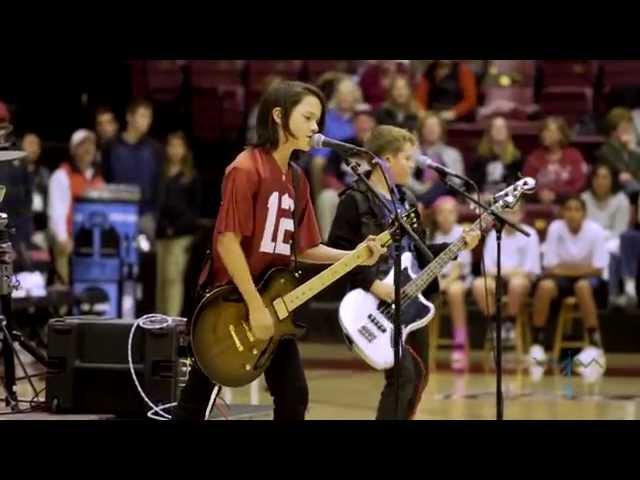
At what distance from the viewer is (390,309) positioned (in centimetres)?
635

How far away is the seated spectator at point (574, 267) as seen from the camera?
1088 centimetres

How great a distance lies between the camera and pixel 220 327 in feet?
18.4

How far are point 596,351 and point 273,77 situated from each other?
4.52 meters

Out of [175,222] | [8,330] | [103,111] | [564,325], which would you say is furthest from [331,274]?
[103,111]

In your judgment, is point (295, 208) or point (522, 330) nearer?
point (295, 208)

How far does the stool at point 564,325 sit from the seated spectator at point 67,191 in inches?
156

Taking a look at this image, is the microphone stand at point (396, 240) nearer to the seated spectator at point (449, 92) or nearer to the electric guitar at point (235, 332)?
the electric guitar at point (235, 332)

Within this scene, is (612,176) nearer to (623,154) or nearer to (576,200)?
(623,154)

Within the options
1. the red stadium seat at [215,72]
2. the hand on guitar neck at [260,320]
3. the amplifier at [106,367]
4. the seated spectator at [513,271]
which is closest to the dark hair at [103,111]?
the red stadium seat at [215,72]

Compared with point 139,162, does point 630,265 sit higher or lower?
lower

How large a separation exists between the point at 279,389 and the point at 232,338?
0.29 meters

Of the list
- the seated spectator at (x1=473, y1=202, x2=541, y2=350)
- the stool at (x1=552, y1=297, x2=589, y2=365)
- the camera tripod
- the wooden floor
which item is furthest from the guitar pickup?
the stool at (x1=552, y1=297, x2=589, y2=365)
